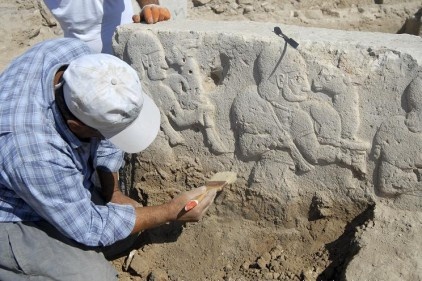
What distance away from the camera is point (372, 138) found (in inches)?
99.2

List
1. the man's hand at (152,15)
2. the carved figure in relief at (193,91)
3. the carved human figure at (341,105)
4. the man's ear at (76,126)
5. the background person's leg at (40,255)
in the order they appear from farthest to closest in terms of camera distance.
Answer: the man's hand at (152,15), the carved figure in relief at (193,91), the carved human figure at (341,105), the background person's leg at (40,255), the man's ear at (76,126)

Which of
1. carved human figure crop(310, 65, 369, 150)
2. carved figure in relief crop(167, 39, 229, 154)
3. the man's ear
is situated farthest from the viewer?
carved figure in relief crop(167, 39, 229, 154)

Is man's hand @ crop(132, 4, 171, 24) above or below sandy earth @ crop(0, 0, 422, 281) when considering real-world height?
above

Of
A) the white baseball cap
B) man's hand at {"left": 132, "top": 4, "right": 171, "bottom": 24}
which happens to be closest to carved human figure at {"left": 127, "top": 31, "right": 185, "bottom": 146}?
man's hand at {"left": 132, "top": 4, "right": 171, "bottom": 24}

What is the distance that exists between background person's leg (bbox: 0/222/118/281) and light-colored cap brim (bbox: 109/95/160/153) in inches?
20.8

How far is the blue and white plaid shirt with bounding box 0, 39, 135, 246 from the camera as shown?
81.7 inches

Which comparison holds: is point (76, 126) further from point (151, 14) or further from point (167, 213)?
point (151, 14)

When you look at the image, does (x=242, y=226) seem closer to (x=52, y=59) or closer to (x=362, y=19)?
(x=52, y=59)

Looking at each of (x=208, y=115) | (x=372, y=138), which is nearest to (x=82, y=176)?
(x=208, y=115)

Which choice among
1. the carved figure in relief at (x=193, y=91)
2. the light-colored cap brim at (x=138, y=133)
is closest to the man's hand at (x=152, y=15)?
the carved figure in relief at (x=193, y=91)

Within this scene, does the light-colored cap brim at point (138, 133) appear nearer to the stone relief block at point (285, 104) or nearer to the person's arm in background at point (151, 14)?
the stone relief block at point (285, 104)

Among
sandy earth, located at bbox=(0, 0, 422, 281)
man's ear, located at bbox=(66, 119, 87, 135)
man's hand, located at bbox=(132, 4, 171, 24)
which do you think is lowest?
sandy earth, located at bbox=(0, 0, 422, 281)

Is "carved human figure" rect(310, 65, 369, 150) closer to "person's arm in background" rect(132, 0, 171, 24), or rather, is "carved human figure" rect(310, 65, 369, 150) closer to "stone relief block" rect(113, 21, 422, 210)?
"stone relief block" rect(113, 21, 422, 210)

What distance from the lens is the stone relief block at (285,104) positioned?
245cm
